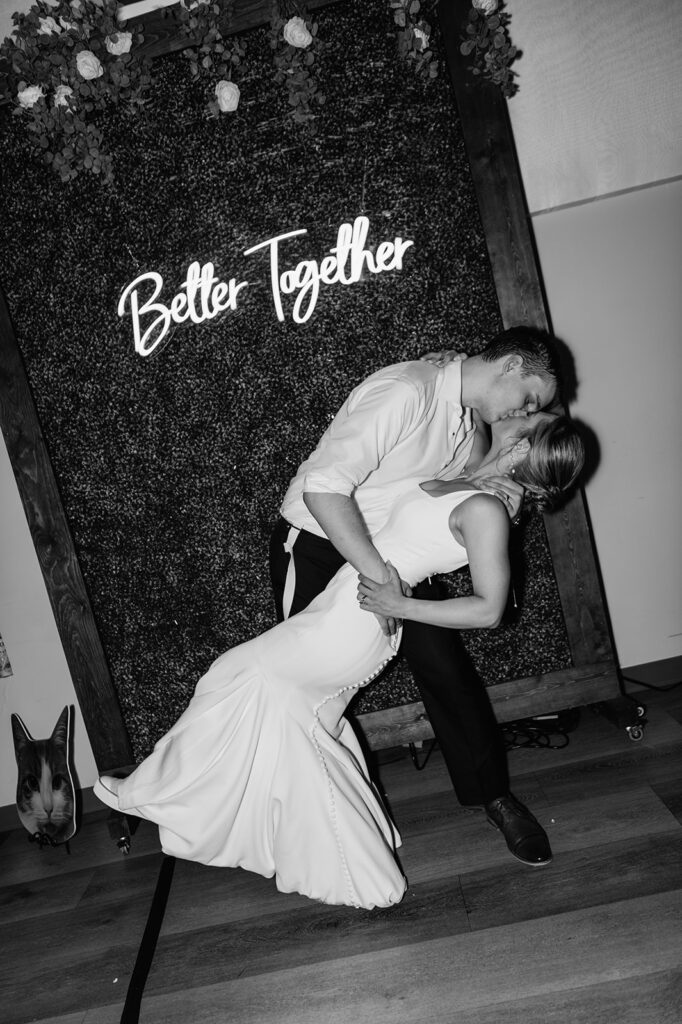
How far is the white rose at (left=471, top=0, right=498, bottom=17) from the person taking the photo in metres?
2.59

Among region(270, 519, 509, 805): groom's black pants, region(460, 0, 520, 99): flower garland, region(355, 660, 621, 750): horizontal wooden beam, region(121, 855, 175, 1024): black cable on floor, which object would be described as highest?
region(460, 0, 520, 99): flower garland

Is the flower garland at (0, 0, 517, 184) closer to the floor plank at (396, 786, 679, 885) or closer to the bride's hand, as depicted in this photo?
the bride's hand

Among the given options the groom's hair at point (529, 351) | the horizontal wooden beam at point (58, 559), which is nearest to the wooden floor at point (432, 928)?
the horizontal wooden beam at point (58, 559)

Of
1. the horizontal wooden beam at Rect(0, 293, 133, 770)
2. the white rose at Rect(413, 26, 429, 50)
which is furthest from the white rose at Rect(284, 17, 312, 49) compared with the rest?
the horizontal wooden beam at Rect(0, 293, 133, 770)

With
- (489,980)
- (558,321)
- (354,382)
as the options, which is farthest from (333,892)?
(558,321)

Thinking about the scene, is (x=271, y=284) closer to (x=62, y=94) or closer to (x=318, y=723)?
(x=62, y=94)

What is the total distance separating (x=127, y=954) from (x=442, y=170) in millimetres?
2792

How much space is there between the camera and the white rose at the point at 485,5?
2590 mm

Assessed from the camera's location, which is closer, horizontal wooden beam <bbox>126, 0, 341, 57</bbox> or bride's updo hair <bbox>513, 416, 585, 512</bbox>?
bride's updo hair <bbox>513, 416, 585, 512</bbox>

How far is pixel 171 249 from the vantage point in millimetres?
2795

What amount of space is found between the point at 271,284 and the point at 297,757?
167 centimetres

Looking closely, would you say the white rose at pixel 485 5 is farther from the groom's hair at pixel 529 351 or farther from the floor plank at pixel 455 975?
the floor plank at pixel 455 975

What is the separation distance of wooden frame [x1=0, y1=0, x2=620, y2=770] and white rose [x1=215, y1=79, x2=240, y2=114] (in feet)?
0.73

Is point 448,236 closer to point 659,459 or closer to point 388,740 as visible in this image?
point 659,459
